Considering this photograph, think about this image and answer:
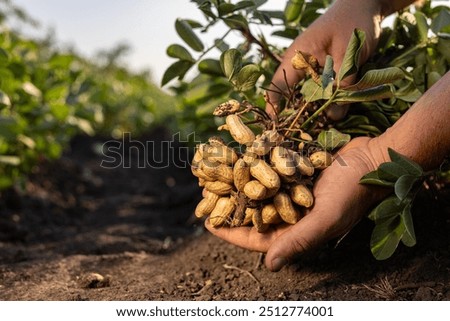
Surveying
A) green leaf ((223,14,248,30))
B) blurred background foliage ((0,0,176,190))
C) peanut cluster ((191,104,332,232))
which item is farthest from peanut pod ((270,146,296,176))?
blurred background foliage ((0,0,176,190))

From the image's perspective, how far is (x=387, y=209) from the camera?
1525 millimetres

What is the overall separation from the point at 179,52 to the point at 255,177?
581 mm

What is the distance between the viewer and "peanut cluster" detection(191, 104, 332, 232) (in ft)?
4.82

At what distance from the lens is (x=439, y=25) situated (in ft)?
5.95

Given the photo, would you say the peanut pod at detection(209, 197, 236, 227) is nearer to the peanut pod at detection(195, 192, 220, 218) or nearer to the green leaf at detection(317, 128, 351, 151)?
the peanut pod at detection(195, 192, 220, 218)

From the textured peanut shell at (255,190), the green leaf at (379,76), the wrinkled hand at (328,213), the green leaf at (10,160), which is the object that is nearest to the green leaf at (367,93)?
the green leaf at (379,76)

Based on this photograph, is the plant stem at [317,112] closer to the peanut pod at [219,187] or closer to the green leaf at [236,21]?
the peanut pod at [219,187]

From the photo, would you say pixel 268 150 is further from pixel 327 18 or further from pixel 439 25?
pixel 439 25

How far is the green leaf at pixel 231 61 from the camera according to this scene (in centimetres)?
161

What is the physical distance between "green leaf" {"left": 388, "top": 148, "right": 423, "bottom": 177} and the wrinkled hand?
3.7 inches

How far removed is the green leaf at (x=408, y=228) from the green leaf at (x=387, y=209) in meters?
0.03

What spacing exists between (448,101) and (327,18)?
45 centimetres

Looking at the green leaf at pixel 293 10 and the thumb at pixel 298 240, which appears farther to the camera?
the green leaf at pixel 293 10
